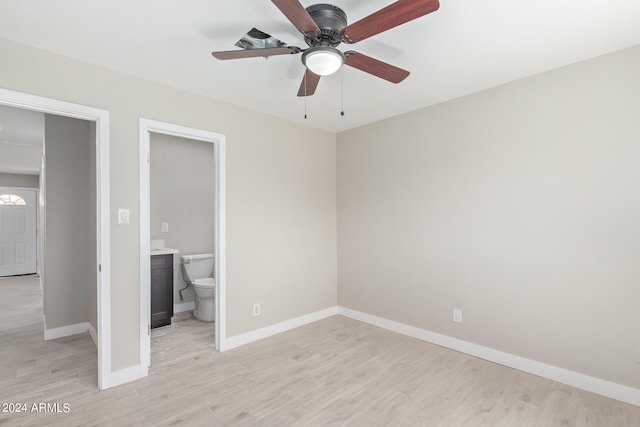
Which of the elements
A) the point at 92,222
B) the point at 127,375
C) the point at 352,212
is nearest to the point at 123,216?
the point at 127,375

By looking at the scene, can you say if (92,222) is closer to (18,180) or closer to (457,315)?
(457,315)

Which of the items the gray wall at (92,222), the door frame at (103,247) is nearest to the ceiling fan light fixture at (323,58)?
the door frame at (103,247)

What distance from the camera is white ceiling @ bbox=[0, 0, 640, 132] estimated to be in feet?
5.85

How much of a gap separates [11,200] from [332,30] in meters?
9.29

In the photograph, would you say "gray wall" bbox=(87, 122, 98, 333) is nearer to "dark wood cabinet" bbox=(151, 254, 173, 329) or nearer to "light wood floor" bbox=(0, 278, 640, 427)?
"light wood floor" bbox=(0, 278, 640, 427)

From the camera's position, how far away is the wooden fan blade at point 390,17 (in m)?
1.36

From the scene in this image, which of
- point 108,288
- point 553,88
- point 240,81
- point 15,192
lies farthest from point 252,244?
point 15,192

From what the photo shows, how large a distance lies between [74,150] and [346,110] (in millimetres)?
3238

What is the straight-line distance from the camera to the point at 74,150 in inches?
145

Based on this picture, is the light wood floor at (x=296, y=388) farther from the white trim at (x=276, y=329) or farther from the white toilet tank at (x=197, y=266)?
the white toilet tank at (x=197, y=266)

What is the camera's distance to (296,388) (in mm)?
2412

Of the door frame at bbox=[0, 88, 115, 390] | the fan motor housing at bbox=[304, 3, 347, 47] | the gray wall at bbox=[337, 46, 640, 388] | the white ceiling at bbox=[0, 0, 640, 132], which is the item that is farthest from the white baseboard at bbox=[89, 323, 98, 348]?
the fan motor housing at bbox=[304, 3, 347, 47]

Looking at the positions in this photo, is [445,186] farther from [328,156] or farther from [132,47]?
[132,47]

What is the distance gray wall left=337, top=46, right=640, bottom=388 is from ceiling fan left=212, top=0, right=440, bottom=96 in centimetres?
145
